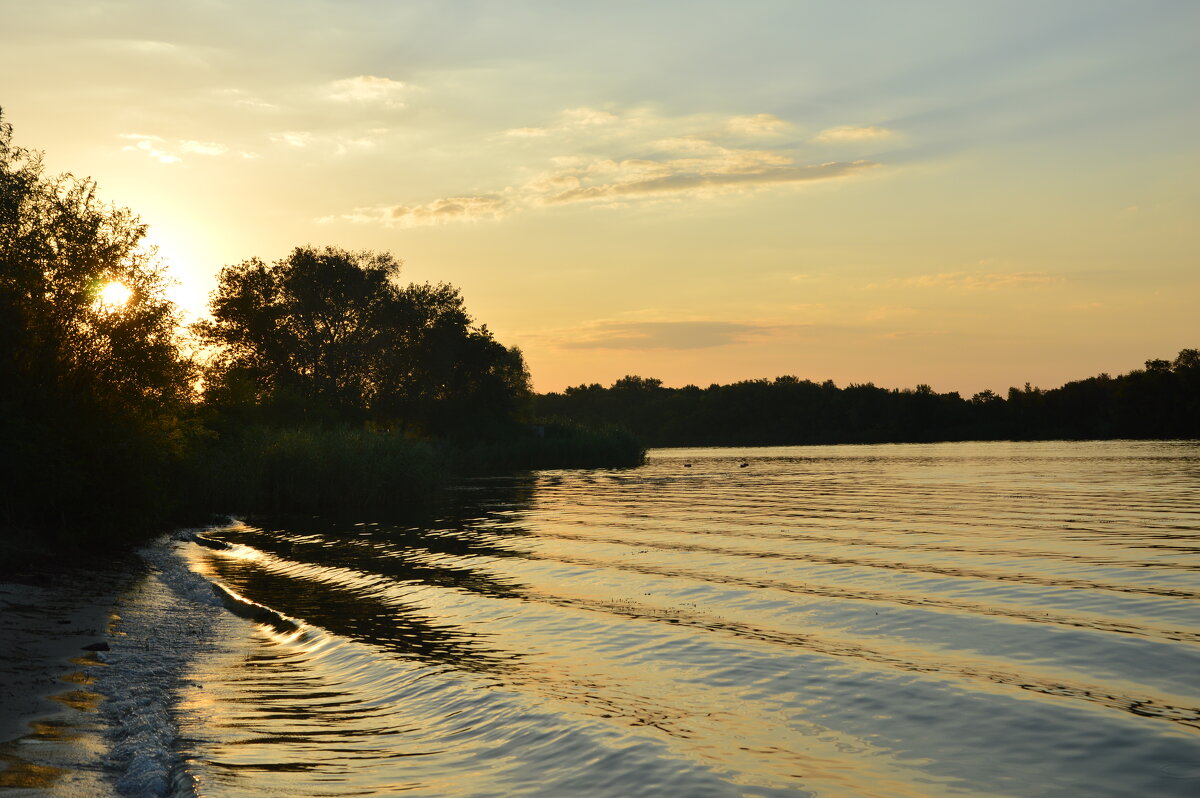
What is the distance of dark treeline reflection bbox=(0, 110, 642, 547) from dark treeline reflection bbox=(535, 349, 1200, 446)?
1330 inches

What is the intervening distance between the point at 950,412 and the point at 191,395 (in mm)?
144785

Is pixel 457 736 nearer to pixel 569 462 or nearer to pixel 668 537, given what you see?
pixel 668 537

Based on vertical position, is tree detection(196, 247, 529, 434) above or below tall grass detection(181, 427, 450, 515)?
above

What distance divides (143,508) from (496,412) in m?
80.5

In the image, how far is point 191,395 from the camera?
4075 centimetres

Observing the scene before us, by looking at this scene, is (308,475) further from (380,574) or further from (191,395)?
(380,574)

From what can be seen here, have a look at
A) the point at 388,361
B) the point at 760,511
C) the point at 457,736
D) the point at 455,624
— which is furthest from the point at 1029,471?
the point at 388,361

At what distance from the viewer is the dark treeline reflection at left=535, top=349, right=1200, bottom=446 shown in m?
125

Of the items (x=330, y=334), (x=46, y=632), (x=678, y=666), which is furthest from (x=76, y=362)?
(x=330, y=334)

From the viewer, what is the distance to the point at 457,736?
36.2 feet

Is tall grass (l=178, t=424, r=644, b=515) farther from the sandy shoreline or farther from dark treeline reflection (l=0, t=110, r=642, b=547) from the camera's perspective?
the sandy shoreline

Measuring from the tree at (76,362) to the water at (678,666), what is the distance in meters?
3.54

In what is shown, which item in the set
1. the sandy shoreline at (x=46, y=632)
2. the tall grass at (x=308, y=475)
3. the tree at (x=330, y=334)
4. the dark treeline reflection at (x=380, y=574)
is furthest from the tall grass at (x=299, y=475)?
the tree at (x=330, y=334)

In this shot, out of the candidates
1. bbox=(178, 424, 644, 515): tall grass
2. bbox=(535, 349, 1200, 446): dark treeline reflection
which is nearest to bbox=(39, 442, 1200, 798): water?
bbox=(178, 424, 644, 515): tall grass
